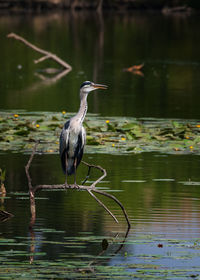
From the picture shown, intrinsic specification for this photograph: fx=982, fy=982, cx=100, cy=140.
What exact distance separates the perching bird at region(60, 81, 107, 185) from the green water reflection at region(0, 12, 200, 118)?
7583mm

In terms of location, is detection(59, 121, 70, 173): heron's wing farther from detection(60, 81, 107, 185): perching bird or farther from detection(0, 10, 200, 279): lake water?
detection(0, 10, 200, 279): lake water

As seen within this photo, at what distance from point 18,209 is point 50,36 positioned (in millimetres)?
32612

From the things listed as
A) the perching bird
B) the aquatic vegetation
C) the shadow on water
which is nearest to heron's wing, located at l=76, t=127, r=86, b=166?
the perching bird

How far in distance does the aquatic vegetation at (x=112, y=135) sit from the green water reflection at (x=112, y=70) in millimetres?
1917

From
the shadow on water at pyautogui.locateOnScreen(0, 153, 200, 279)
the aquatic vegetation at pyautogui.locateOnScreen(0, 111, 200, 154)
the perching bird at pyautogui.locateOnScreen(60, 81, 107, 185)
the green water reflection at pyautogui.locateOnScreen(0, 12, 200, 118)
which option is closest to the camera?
the shadow on water at pyautogui.locateOnScreen(0, 153, 200, 279)

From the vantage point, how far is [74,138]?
869cm

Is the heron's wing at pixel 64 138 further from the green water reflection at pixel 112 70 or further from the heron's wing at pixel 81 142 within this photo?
the green water reflection at pixel 112 70

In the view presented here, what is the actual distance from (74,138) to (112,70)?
18.8 m

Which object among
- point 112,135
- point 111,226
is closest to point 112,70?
point 112,135

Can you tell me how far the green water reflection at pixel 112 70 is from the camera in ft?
59.8

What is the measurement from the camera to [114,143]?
42.8 feet

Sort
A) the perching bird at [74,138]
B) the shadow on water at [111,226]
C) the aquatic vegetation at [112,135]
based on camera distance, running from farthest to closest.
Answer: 1. the aquatic vegetation at [112,135]
2. the perching bird at [74,138]
3. the shadow on water at [111,226]

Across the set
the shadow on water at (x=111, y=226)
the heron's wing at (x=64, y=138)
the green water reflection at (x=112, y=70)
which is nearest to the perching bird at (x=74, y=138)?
the heron's wing at (x=64, y=138)

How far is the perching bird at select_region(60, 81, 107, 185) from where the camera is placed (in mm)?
8609
